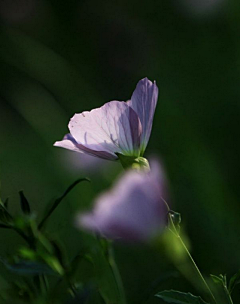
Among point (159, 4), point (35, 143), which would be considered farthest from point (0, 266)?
point (159, 4)

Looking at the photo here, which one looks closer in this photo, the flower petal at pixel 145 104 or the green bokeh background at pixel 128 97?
the flower petal at pixel 145 104

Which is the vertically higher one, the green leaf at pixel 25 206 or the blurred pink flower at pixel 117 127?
the blurred pink flower at pixel 117 127

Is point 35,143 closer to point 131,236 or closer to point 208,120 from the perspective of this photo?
point 208,120

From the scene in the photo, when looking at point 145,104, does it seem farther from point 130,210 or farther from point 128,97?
point 128,97

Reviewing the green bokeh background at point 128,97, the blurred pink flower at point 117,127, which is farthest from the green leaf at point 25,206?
the green bokeh background at point 128,97

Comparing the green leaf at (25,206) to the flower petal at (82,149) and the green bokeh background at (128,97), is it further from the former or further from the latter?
the green bokeh background at (128,97)

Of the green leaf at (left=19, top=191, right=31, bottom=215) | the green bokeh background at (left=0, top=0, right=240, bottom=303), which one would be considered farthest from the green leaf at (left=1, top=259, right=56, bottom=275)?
the green bokeh background at (left=0, top=0, right=240, bottom=303)

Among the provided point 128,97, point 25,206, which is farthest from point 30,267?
point 128,97

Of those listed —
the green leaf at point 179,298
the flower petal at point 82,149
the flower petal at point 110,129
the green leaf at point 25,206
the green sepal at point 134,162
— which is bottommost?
the green leaf at point 179,298
